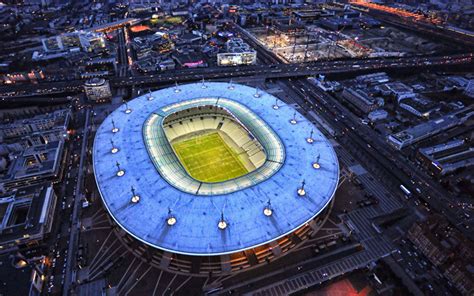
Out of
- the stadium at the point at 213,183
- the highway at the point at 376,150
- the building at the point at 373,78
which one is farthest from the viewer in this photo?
the building at the point at 373,78

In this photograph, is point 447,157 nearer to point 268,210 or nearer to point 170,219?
point 268,210

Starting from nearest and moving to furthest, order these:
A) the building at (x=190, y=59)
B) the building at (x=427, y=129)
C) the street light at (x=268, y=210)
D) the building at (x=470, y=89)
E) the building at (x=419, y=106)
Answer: the street light at (x=268, y=210), the building at (x=427, y=129), the building at (x=419, y=106), the building at (x=470, y=89), the building at (x=190, y=59)

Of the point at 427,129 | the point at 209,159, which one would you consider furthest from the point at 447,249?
the point at 209,159

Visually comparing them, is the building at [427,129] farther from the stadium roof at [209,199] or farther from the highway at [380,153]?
the stadium roof at [209,199]

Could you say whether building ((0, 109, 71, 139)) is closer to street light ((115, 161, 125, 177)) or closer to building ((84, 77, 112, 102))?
building ((84, 77, 112, 102))

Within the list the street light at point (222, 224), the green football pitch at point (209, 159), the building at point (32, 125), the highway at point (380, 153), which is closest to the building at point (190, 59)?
the highway at point (380, 153)

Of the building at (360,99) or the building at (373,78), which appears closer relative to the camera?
the building at (360,99)

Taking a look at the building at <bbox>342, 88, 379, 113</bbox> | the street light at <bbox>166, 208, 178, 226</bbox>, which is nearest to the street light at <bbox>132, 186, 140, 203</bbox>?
the street light at <bbox>166, 208, 178, 226</bbox>
